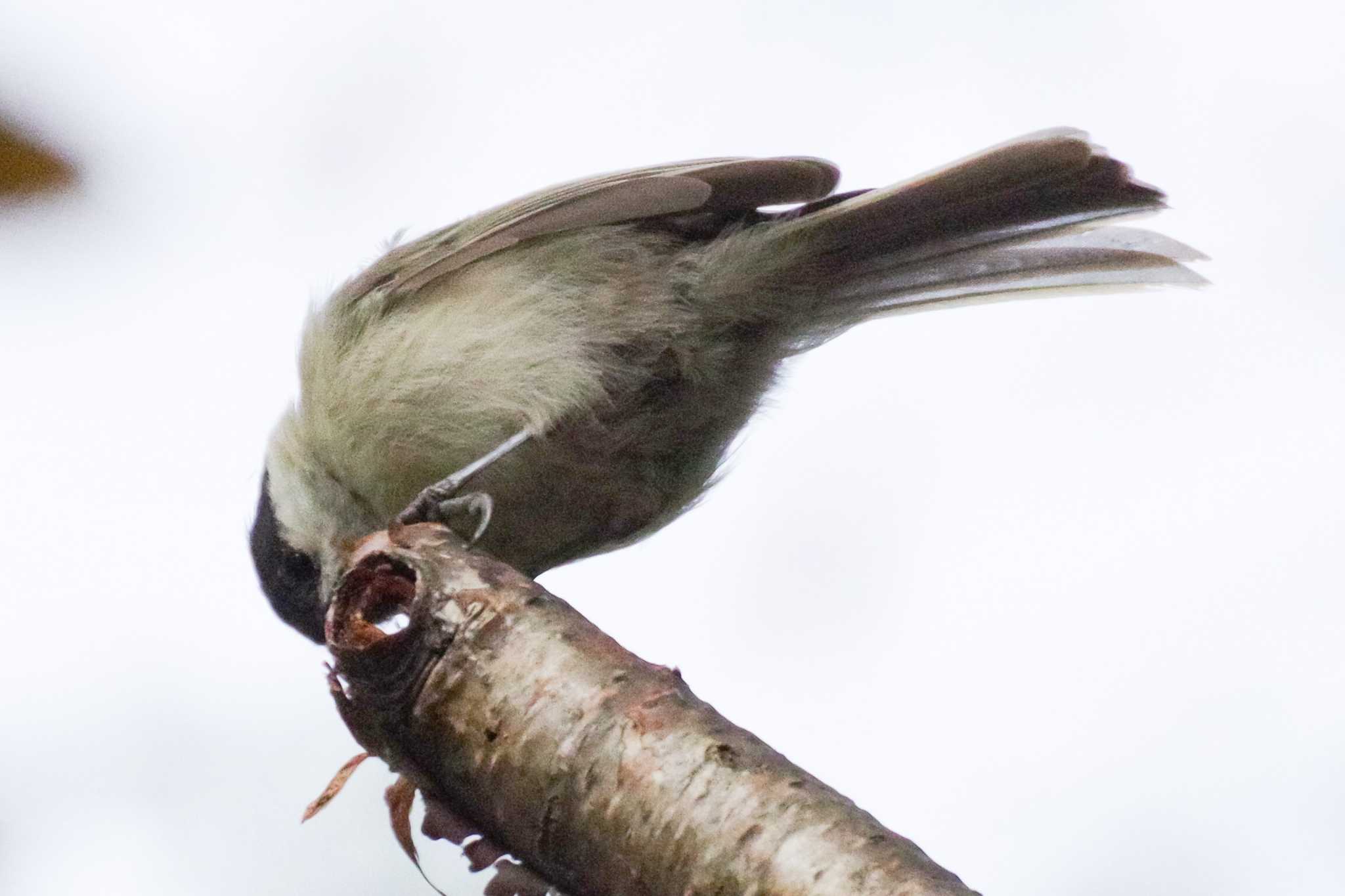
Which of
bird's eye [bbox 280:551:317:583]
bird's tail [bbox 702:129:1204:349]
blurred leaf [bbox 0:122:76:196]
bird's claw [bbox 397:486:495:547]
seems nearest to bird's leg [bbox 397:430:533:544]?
bird's claw [bbox 397:486:495:547]

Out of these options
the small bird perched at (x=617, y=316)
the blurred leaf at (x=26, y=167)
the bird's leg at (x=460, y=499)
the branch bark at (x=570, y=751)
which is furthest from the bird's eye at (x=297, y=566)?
the blurred leaf at (x=26, y=167)

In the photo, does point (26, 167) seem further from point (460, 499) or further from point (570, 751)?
point (460, 499)

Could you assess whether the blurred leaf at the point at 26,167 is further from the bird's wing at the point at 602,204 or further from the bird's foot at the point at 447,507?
the bird's wing at the point at 602,204

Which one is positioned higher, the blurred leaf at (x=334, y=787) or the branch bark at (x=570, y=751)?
the branch bark at (x=570, y=751)

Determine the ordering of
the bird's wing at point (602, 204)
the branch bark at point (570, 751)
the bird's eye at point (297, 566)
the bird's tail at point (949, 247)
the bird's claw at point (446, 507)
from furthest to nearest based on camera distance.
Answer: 1. the bird's eye at point (297, 566)
2. the bird's wing at point (602, 204)
3. the bird's tail at point (949, 247)
4. the bird's claw at point (446, 507)
5. the branch bark at point (570, 751)

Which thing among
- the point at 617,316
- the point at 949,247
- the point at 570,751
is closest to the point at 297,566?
the point at 617,316

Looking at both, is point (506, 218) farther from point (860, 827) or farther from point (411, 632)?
point (860, 827)

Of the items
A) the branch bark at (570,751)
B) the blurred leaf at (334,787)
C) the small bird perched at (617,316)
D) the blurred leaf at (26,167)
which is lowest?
the blurred leaf at (334,787)
